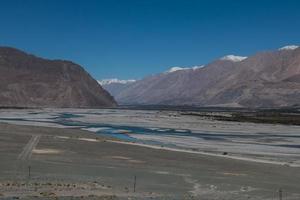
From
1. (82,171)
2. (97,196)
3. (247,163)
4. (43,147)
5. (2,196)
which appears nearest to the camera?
(2,196)

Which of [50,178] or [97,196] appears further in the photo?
[50,178]

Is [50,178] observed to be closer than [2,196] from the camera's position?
No

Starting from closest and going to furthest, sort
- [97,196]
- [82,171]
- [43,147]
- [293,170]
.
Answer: [97,196], [82,171], [293,170], [43,147]

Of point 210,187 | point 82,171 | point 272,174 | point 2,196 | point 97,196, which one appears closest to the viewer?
point 2,196

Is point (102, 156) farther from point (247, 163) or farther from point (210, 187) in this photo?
point (210, 187)

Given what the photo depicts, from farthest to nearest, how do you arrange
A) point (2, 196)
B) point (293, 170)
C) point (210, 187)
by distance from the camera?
point (293, 170), point (210, 187), point (2, 196)

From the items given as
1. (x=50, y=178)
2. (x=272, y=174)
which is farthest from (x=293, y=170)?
(x=50, y=178)

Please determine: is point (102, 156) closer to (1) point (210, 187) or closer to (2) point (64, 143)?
(2) point (64, 143)

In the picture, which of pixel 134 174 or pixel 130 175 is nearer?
pixel 130 175

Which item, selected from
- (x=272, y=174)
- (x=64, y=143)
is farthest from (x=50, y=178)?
(x=64, y=143)
